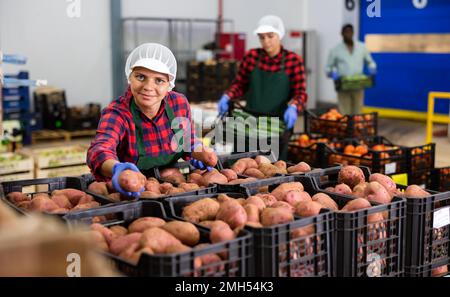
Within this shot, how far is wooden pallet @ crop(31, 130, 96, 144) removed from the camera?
9.33 meters

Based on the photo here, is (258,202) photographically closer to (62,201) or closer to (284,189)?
(284,189)

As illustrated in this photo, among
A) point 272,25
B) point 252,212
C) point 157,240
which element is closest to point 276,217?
point 252,212

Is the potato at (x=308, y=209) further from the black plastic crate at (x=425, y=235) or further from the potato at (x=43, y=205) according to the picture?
the potato at (x=43, y=205)

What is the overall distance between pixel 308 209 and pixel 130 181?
70 centimetres

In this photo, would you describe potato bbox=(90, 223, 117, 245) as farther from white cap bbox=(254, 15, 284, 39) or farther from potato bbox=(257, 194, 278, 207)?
white cap bbox=(254, 15, 284, 39)

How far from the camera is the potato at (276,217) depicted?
195cm

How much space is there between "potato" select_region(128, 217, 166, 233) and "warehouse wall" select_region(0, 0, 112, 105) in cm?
789

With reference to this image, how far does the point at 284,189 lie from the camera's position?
2428 millimetres

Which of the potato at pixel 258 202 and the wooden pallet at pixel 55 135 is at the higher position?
the potato at pixel 258 202

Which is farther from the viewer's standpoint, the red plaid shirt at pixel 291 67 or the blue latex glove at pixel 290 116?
the red plaid shirt at pixel 291 67

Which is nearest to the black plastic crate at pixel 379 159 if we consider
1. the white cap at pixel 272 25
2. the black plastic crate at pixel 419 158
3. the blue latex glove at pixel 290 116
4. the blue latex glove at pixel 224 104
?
the black plastic crate at pixel 419 158

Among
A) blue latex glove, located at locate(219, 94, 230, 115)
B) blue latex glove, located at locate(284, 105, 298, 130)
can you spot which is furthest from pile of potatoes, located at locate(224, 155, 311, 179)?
blue latex glove, located at locate(219, 94, 230, 115)

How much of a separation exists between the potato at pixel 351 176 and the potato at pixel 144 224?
100 cm

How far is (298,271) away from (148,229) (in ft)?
1.58
